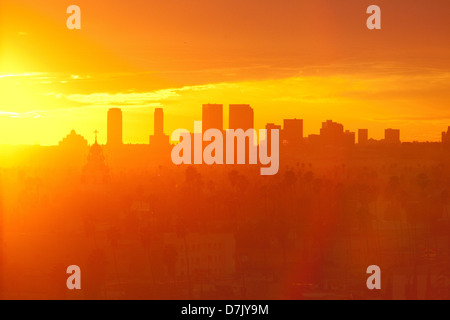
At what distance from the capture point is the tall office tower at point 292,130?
57.4 ft

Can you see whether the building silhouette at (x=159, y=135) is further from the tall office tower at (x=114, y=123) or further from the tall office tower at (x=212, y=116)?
the tall office tower at (x=212, y=116)

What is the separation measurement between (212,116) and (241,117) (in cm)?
75

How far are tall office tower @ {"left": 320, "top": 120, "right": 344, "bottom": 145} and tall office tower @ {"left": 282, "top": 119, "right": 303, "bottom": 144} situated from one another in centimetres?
59

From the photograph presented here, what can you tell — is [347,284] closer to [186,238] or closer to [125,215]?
[186,238]

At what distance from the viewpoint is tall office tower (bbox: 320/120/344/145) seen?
18.1 m

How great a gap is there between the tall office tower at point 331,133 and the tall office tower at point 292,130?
1.93ft

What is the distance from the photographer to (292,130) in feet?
58.7

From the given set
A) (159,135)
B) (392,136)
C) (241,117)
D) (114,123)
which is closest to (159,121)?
(159,135)

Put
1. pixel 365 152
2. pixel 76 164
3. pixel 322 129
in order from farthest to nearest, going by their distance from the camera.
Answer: pixel 76 164
pixel 365 152
pixel 322 129

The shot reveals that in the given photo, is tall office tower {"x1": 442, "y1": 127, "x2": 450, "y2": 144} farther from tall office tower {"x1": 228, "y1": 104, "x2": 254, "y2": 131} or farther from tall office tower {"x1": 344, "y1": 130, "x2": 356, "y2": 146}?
tall office tower {"x1": 228, "y1": 104, "x2": 254, "y2": 131}

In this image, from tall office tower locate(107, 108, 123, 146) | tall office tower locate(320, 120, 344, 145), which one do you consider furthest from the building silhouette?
tall office tower locate(320, 120, 344, 145)

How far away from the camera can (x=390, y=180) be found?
22.5 meters

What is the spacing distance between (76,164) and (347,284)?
14165 millimetres
